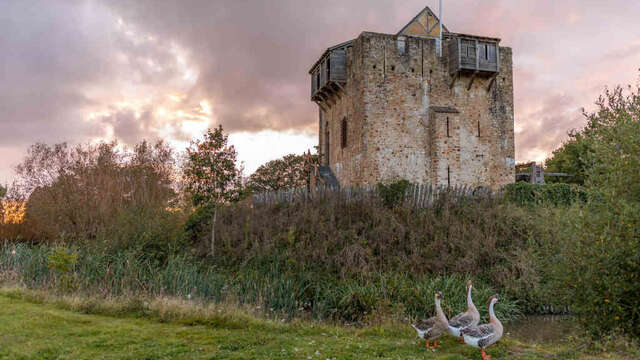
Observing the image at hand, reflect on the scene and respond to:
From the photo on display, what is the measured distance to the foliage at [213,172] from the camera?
16562 mm

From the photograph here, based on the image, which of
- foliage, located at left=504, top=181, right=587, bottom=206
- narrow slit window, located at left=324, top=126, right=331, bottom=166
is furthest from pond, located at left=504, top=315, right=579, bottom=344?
narrow slit window, located at left=324, top=126, right=331, bottom=166

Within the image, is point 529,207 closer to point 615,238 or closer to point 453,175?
point 453,175

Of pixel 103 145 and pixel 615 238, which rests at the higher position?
pixel 103 145

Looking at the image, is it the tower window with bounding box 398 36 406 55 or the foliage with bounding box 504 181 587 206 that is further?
the tower window with bounding box 398 36 406 55

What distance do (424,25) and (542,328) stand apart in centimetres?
1928

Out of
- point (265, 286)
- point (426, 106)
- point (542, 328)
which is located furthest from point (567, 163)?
point (265, 286)

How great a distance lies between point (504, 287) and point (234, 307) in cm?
839

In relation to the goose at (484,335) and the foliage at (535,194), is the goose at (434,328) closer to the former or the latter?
the goose at (484,335)

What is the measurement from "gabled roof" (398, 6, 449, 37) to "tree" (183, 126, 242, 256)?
44.3ft

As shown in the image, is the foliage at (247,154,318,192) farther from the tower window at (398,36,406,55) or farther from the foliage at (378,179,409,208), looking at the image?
the foliage at (378,179,409,208)

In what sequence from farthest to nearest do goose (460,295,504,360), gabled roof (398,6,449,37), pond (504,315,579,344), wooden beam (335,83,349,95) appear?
wooden beam (335,83,349,95) < gabled roof (398,6,449,37) < pond (504,315,579,344) < goose (460,295,504,360)

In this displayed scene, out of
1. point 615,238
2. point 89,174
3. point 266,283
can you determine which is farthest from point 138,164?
point 615,238

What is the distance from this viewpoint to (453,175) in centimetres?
2384

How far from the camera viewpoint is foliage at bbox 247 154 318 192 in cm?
3555
